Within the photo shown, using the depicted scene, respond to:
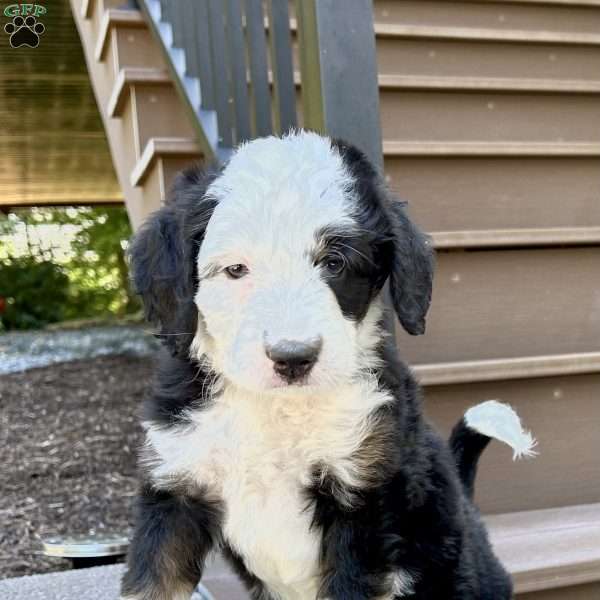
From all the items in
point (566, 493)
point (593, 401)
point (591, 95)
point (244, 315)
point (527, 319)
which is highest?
point (591, 95)

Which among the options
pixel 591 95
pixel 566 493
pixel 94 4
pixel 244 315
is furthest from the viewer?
pixel 94 4

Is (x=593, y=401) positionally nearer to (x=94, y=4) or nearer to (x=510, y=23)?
(x=510, y=23)

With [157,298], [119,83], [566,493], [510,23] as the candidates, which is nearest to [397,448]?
[157,298]

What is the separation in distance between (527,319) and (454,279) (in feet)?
0.88

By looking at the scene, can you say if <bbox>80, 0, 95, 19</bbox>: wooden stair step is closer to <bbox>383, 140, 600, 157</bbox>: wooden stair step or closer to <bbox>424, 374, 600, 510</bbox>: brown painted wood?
<bbox>383, 140, 600, 157</bbox>: wooden stair step

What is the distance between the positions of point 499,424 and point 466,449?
0.57 feet

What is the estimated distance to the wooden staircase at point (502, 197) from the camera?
7.97ft

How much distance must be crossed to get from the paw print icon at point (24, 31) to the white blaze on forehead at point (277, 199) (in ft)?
17.2

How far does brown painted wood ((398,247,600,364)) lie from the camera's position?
102 inches

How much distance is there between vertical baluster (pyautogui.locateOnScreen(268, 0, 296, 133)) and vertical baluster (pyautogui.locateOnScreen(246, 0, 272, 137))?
7.3 inches

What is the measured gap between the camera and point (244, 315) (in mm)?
1529

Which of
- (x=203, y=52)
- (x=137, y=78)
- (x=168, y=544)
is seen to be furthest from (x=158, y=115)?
(x=168, y=544)

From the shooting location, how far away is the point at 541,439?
8.11ft

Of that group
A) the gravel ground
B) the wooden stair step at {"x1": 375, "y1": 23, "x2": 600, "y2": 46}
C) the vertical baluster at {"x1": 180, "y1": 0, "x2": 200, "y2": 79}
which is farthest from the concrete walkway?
the gravel ground
